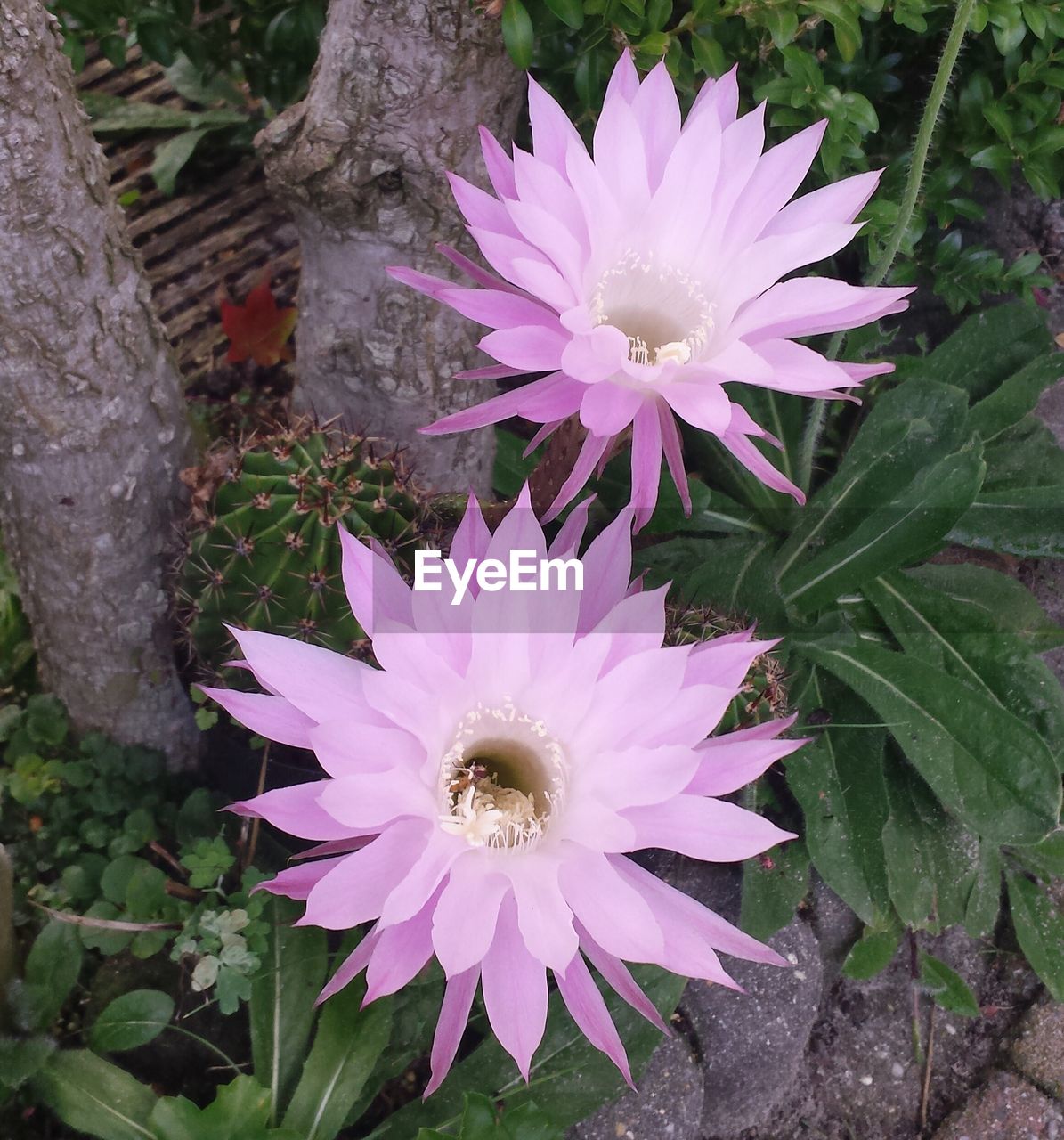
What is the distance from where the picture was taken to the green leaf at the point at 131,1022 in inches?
46.0

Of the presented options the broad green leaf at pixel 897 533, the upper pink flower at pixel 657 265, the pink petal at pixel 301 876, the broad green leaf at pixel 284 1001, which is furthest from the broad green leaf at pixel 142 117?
the pink petal at pixel 301 876

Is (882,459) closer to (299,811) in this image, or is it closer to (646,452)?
(646,452)

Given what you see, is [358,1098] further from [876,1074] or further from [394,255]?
[394,255]

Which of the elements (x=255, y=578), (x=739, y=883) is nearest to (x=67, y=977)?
(x=255, y=578)

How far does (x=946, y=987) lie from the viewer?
1.51m

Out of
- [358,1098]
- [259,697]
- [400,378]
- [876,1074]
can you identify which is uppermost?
[400,378]

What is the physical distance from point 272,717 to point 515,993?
0.98ft

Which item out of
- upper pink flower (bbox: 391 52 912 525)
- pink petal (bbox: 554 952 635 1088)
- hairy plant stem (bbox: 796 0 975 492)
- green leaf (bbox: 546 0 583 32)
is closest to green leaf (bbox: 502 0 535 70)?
green leaf (bbox: 546 0 583 32)

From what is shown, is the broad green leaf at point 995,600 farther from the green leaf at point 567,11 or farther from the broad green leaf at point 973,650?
the green leaf at point 567,11

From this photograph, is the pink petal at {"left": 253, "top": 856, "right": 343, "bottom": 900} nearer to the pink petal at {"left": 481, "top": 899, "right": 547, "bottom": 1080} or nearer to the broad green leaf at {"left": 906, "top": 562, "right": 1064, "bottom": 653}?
the pink petal at {"left": 481, "top": 899, "right": 547, "bottom": 1080}

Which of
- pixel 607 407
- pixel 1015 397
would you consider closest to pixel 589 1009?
pixel 607 407

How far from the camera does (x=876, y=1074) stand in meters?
1.51

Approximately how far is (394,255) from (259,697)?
64 centimetres

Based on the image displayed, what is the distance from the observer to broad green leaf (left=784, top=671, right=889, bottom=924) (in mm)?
1324
